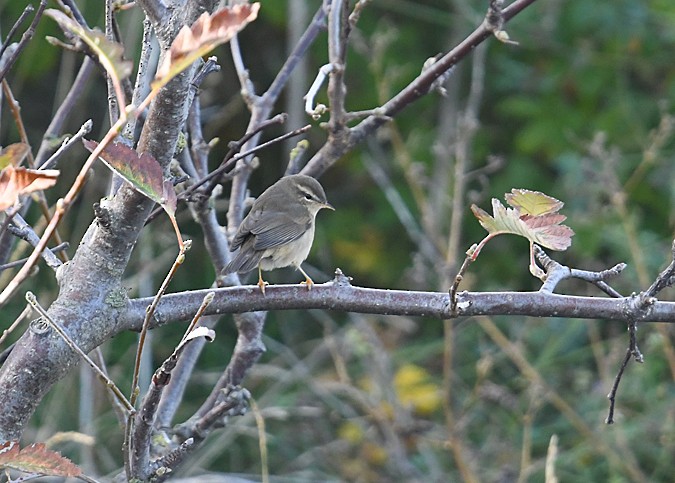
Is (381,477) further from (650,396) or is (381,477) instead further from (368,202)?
(368,202)

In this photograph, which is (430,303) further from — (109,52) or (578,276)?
(109,52)

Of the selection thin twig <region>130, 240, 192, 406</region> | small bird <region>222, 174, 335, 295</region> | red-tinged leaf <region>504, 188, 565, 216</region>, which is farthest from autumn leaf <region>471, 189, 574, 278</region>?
small bird <region>222, 174, 335, 295</region>

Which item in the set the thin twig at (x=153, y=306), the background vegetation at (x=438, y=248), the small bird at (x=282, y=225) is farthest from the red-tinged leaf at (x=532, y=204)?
the background vegetation at (x=438, y=248)

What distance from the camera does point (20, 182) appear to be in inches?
37.2

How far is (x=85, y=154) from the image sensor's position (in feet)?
18.7

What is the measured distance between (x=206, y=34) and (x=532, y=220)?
68cm

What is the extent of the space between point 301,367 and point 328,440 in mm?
662

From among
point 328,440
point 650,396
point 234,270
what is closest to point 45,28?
point 328,440

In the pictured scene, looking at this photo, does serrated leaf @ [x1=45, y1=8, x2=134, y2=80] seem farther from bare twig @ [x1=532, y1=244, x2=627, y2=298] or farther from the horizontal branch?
bare twig @ [x1=532, y1=244, x2=627, y2=298]

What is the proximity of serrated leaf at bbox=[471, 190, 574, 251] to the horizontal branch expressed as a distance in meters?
0.24

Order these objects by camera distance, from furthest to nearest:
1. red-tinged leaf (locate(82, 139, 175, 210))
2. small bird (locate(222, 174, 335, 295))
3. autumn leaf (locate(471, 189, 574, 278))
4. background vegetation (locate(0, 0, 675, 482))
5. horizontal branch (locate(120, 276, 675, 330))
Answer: background vegetation (locate(0, 0, 675, 482))
small bird (locate(222, 174, 335, 295))
horizontal branch (locate(120, 276, 675, 330))
autumn leaf (locate(471, 189, 574, 278))
red-tinged leaf (locate(82, 139, 175, 210))

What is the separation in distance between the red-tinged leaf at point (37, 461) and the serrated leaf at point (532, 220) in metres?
0.71

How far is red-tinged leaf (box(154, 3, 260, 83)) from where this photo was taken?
0.90 meters

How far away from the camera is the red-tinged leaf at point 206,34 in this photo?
2.95 feet
